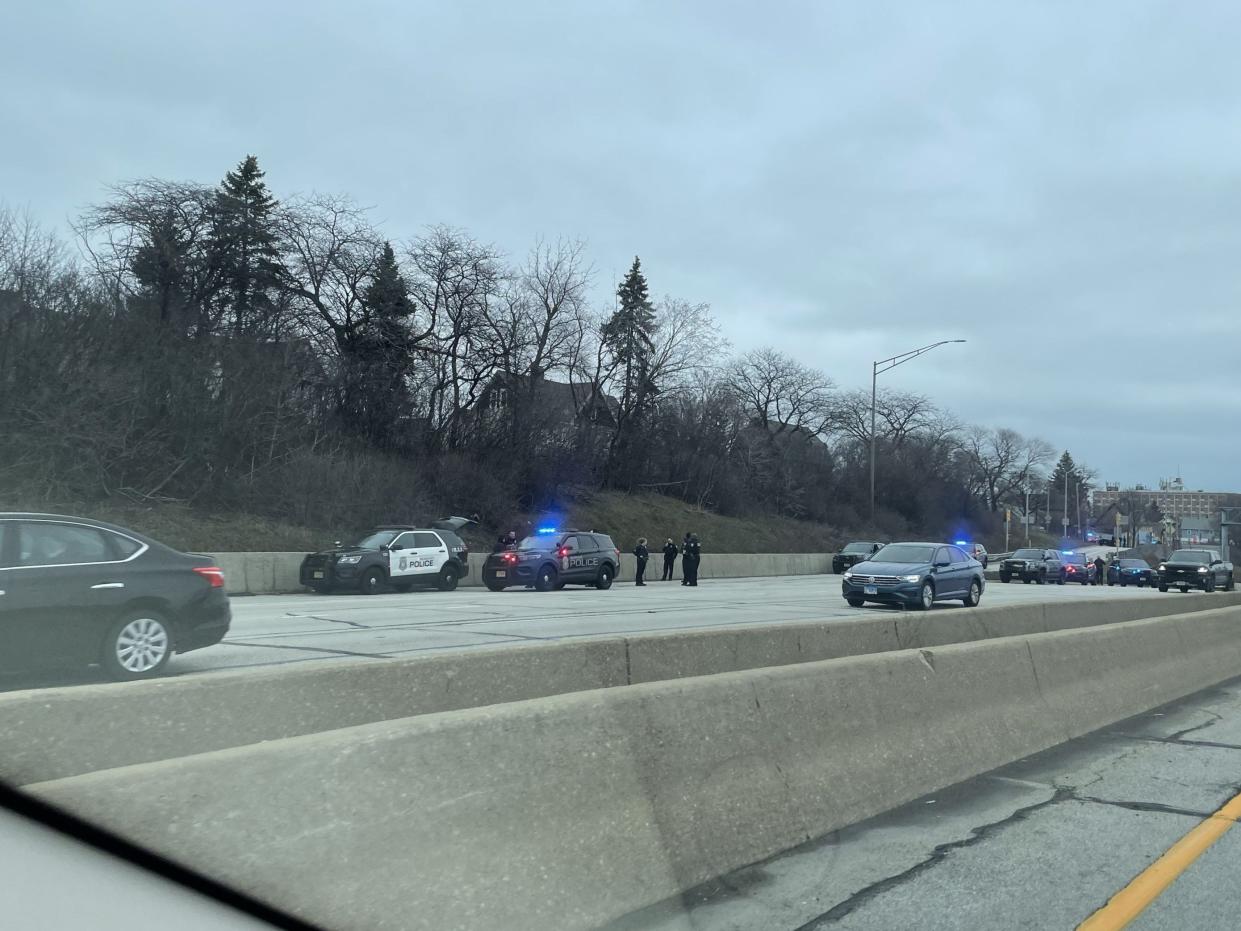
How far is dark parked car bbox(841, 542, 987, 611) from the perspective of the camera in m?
23.0

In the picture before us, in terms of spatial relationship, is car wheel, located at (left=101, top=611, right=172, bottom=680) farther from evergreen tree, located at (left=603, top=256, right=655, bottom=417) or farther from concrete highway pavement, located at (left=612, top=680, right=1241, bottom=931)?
evergreen tree, located at (left=603, top=256, right=655, bottom=417)

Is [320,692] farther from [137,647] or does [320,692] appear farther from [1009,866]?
[137,647]

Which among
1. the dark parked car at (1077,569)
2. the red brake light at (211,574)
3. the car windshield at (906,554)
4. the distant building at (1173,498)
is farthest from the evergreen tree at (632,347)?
the distant building at (1173,498)

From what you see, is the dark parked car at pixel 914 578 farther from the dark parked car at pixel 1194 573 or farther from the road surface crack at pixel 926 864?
the dark parked car at pixel 1194 573

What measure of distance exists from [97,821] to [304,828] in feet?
2.27

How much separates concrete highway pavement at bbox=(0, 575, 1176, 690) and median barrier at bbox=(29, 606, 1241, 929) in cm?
589

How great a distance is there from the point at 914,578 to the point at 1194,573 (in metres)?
24.1

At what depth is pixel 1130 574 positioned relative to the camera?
169 feet

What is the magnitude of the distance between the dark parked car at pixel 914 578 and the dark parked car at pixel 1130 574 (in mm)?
30308

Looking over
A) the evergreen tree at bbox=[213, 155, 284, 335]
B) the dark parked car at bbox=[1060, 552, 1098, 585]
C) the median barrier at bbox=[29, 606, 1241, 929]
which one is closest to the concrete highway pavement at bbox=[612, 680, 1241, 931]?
the median barrier at bbox=[29, 606, 1241, 929]

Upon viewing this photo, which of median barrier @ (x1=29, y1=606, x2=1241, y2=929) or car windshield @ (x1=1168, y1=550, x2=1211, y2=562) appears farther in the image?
car windshield @ (x1=1168, y1=550, x2=1211, y2=562)

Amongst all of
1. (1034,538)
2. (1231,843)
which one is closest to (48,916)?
(1231,843)

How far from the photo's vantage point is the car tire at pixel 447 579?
28.5 m

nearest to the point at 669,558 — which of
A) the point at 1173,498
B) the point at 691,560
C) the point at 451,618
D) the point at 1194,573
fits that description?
the point at 691,560
